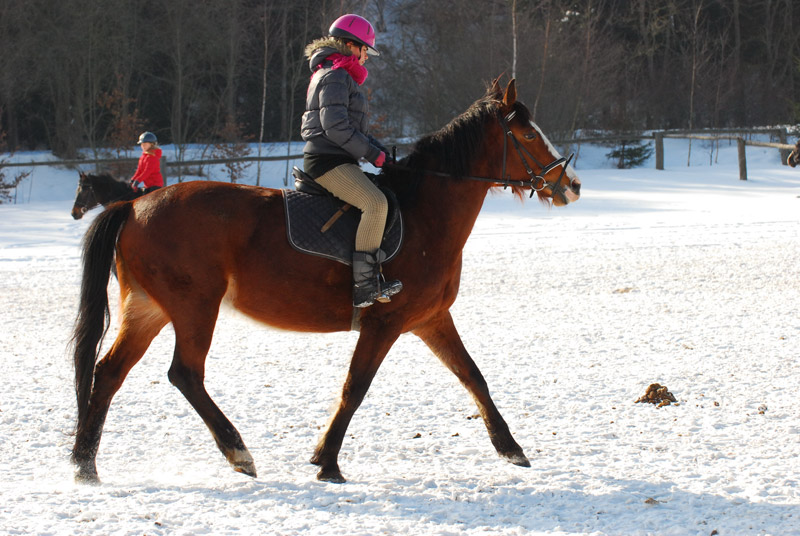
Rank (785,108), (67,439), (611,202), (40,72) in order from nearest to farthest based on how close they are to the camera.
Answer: (67,439)
(611,202)
(40,72)
(785,108)

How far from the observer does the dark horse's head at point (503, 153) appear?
4762mm

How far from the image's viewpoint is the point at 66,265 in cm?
1284

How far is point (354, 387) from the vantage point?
14.5 ft

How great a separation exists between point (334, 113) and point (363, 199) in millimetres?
498

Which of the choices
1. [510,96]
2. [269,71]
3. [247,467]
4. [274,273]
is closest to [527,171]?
[510,96]

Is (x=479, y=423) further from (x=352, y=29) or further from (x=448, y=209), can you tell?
(x=352, y=29)

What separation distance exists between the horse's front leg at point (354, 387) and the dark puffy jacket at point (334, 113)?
1.02 m

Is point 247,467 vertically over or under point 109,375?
under

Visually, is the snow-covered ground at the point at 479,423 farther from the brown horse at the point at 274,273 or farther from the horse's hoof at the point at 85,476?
the brown horse at the point at 274,273

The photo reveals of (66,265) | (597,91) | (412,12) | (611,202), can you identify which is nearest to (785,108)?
(597,91)

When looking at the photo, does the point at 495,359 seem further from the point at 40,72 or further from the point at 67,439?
the point at 40,72

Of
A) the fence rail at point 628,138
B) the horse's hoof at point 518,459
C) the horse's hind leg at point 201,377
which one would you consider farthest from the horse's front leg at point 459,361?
the fence rail at point 628,138

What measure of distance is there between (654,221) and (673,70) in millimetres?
27178

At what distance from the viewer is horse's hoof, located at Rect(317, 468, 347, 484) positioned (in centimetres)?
427
